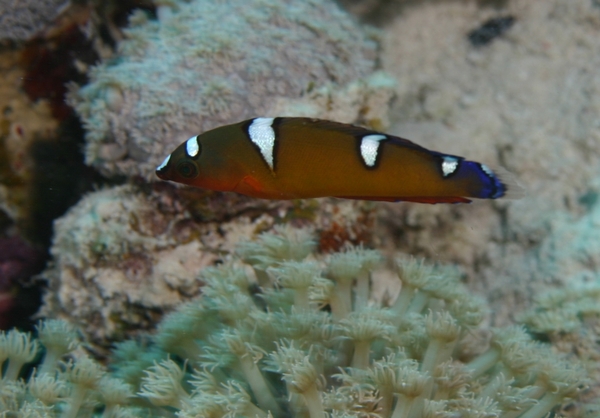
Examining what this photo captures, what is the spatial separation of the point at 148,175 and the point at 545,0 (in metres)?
4.09

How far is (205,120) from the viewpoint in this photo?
3309mm

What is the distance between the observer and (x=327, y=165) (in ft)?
6.70

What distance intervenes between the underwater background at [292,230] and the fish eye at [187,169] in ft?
3.00

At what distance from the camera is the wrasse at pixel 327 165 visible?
6.61ft

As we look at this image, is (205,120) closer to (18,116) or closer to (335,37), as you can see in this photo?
(335,37)

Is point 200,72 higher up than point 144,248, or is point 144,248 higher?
point 200,72

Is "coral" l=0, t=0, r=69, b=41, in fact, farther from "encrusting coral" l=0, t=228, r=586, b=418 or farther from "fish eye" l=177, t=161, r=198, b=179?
"fish eye" l=177, t=161, r=198, b=179

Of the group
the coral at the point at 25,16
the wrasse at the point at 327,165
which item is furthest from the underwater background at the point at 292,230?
the wrasse at the point at 327,165

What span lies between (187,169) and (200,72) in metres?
1.67

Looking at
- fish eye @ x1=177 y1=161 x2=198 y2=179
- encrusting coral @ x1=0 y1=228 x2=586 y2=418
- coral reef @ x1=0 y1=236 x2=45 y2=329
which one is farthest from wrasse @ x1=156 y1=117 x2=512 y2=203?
coral reef @ x1=0 y1=236 x2=45 y2=329

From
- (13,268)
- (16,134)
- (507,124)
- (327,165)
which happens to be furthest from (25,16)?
(507,124)

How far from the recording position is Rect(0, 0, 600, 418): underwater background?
2602 mm

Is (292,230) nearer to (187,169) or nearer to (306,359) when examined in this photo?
(306,359)

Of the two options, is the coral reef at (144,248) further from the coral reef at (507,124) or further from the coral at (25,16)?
the coral at (25,16)
